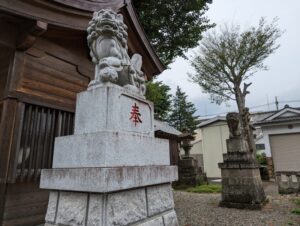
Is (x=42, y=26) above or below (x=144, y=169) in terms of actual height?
above

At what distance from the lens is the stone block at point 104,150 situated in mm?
2264

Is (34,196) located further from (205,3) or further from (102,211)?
(205,3)

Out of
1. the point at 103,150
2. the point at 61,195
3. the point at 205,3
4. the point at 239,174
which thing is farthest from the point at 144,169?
the point at 205,3

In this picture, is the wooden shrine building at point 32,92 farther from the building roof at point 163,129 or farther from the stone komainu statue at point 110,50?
the building roof at point 163,129

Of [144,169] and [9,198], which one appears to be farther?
[9,198]

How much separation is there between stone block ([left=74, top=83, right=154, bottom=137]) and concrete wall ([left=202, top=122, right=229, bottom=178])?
20.5 metres

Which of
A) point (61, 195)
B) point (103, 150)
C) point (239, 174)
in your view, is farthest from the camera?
point (239, 174)

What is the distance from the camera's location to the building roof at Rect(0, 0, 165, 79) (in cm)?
383

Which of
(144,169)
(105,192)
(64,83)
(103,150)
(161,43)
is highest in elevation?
(161,43)

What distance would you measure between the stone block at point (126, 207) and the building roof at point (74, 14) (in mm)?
3447

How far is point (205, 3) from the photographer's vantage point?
8742 millimetres

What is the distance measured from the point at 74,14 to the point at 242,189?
717 cm

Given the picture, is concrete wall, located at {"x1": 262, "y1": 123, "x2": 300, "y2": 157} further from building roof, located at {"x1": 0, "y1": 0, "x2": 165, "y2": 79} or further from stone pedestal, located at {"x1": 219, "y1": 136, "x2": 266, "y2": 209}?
building roof, located at {"x1": 0, "y1": 0, "x2": 165, "y2": 79}

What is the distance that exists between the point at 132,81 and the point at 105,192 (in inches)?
59.8
